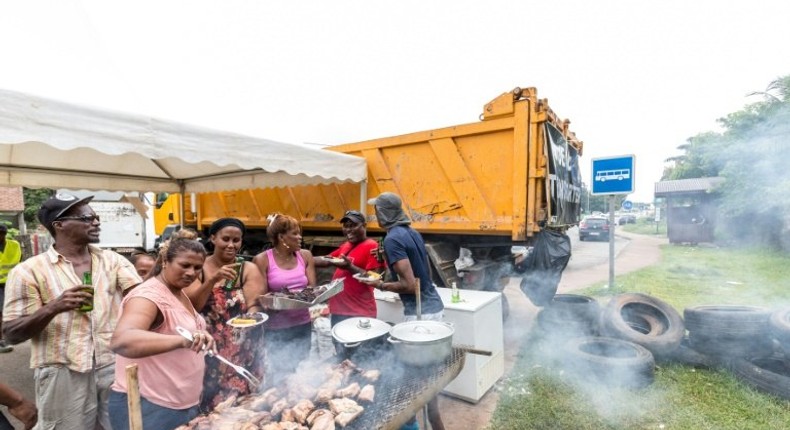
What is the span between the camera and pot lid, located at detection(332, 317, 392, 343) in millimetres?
2356

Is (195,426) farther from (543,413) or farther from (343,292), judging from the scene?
(543,413)

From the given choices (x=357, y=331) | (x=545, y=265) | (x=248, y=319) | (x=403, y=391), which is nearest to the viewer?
(x=403, y=391)

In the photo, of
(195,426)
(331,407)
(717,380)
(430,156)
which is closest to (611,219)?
(717,380)

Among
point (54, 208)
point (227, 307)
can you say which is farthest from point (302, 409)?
point (54, 208)

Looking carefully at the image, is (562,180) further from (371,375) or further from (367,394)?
(367,394)

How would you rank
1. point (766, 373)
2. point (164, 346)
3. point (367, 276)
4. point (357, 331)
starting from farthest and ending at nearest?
point (766, 373) < point (367, 276) < point (357, 331) < point (164, 346)

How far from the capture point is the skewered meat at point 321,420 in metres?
1.65

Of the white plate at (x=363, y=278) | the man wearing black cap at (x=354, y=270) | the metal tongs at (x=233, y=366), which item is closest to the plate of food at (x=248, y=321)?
the metal tongs at (x=233, y=366)

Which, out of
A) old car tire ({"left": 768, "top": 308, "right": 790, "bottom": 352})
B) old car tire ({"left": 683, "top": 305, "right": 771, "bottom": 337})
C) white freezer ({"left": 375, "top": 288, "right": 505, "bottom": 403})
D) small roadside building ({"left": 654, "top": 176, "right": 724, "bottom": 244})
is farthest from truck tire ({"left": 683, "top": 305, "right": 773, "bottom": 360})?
small roadside building ({"left": 654, "top": 176, "right": 724, "bottom": 244})

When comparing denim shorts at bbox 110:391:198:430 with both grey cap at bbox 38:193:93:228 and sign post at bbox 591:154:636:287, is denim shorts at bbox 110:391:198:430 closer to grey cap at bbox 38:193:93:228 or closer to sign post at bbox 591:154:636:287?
grey cap at bbox 38:193:93:228

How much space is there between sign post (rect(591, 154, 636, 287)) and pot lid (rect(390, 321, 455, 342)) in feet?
18.5

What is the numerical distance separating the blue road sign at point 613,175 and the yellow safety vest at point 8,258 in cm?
937

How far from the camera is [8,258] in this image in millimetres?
5004

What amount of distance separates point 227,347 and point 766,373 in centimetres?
482
